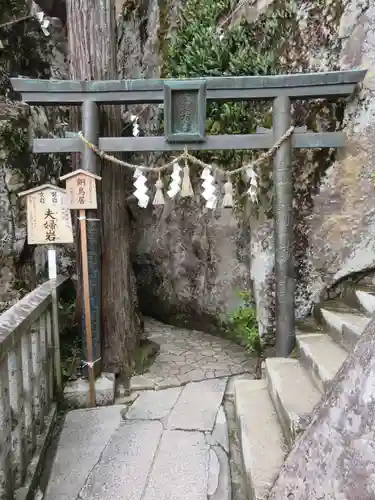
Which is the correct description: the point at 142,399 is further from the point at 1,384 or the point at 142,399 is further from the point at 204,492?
the point at 1,384

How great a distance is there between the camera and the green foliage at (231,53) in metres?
5.18

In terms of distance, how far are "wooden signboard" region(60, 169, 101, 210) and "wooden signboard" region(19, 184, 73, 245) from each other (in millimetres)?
76

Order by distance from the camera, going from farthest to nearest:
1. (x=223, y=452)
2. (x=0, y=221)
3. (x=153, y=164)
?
(x=153, y=164)
(x=0, y=221)
(x=223, y=452)

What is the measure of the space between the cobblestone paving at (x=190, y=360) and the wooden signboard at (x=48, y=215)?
1983 mm

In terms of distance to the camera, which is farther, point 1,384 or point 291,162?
point 291,162

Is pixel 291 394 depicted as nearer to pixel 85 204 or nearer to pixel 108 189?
pixel 85 204

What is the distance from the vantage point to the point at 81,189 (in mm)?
4316

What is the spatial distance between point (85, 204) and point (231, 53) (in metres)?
3.21

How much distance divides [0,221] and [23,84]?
2806mm

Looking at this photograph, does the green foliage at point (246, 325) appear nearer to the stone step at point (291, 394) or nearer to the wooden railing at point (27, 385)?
the stone step at point (291, 394)

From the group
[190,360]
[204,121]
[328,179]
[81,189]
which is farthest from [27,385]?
[328,179]

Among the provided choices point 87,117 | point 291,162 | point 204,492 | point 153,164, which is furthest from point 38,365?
point 153,164

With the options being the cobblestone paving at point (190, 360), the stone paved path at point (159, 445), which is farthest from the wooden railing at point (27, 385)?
the cobblestone paving at point (190, 360)

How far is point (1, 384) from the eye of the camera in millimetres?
2451
